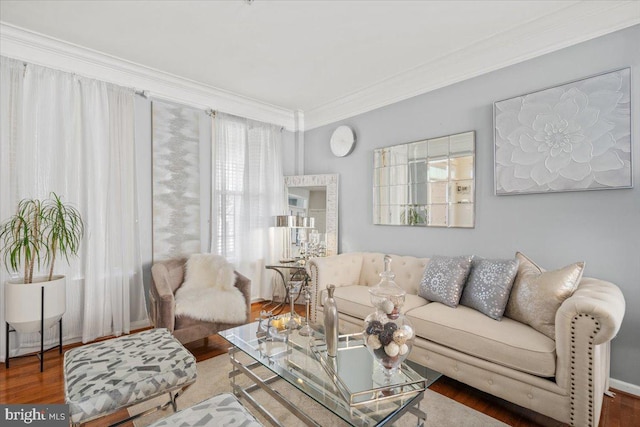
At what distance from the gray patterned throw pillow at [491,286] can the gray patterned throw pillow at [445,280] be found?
81 mm

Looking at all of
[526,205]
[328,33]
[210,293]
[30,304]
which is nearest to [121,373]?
[210,293]

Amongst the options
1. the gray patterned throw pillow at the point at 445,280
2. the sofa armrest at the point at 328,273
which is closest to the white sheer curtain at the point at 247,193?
the sofa armrest at the point at 328,273

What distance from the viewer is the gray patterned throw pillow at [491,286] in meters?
2.21

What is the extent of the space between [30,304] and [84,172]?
4.01 ft

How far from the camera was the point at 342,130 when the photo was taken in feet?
13.5

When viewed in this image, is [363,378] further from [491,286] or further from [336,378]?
[491,286]

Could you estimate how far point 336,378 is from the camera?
156cm

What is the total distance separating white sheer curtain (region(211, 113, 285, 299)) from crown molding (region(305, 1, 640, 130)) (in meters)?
1.37

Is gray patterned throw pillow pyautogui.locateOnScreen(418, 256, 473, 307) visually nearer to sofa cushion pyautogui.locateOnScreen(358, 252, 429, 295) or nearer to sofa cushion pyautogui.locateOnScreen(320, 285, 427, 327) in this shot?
sofa cushion pyautogui.locateOnScreen(320, 285, 427, 327)

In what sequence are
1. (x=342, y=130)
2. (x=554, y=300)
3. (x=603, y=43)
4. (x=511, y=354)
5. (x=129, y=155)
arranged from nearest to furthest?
(x=511, y=354) → (x=554, y=300) → (x=603, y=43) → (x=129, y=155) → (x=342, y=130)

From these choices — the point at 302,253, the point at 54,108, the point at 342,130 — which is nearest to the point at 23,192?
the point at 54,108

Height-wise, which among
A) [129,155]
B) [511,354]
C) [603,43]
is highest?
[603,43]

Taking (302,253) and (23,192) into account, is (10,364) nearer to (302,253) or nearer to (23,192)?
(23,192)

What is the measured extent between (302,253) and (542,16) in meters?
3.39
